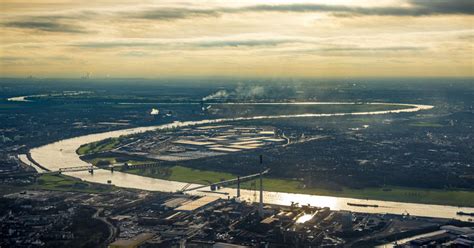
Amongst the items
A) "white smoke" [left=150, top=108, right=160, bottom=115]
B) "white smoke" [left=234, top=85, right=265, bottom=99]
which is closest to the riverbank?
"white smoke" [left=150, top=108, right=160, bottom=115]

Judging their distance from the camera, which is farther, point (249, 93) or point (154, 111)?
A: point (249, 93)

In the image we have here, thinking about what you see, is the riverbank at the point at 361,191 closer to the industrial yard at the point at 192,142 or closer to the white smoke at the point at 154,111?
the industrial yard at the point at 192,142

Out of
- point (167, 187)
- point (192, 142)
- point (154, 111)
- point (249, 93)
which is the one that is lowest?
point (249, 93)

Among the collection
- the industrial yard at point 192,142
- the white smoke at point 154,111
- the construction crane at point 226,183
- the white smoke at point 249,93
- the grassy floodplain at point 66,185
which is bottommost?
the white smoke at point 249,93

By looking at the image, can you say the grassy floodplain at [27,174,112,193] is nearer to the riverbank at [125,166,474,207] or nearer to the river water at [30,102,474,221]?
the river water at [30,102,474,221]

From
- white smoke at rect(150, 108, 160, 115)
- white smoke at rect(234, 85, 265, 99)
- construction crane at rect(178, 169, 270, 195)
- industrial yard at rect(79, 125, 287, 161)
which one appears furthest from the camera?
white smoke at rect(234, 85, 265, 99)

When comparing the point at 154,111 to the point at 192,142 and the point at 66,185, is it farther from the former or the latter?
the point at 66,185

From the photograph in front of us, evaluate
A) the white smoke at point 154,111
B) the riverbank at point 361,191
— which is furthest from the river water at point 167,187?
the white smoke at point 154,111

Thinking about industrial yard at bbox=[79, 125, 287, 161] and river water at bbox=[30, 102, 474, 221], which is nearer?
river water at bbox=[30, 102, 474, 221]

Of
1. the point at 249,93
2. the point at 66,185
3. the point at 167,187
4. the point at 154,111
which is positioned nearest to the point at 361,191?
the point at 167,187
